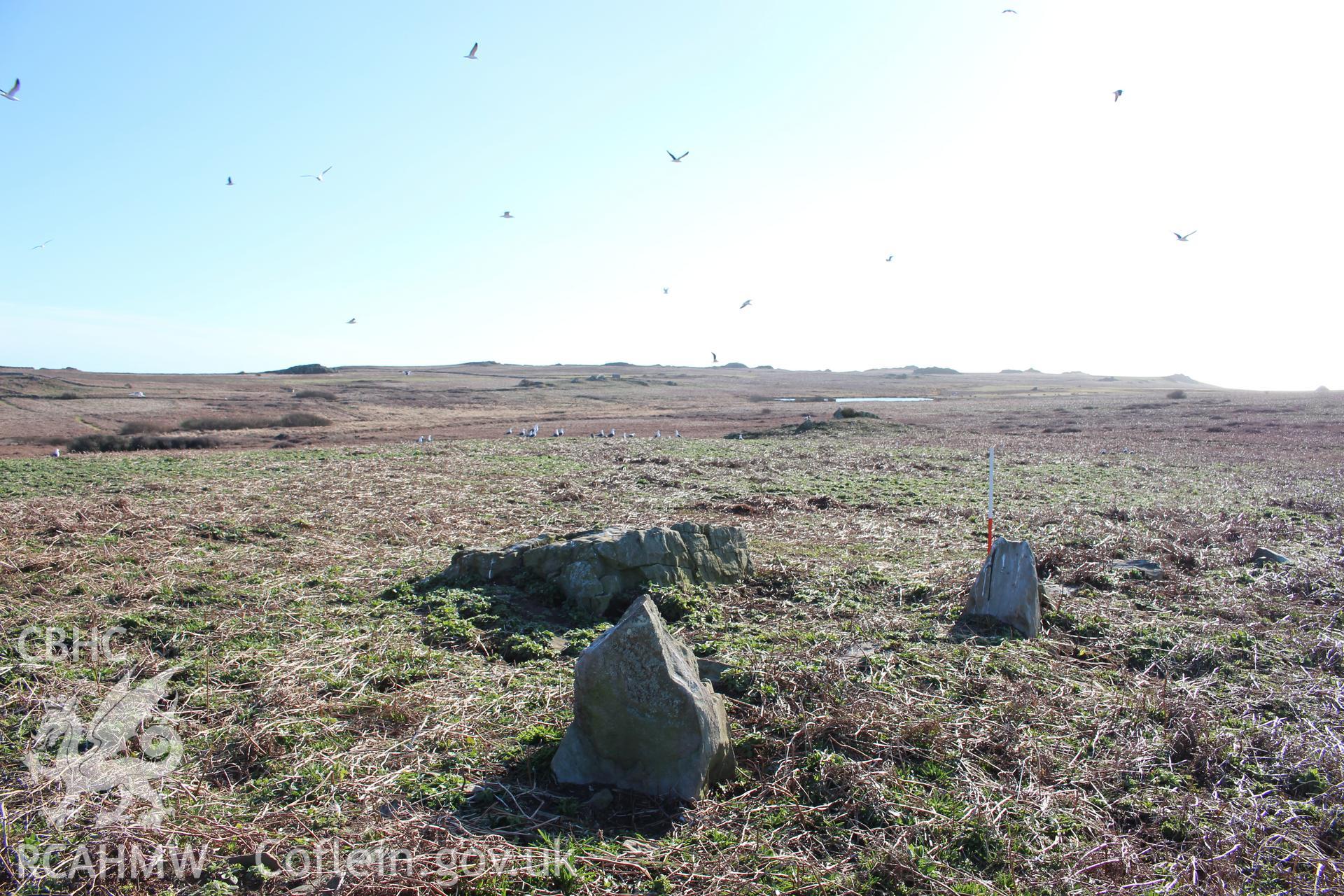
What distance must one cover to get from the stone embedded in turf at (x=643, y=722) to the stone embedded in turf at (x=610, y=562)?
3.28 m

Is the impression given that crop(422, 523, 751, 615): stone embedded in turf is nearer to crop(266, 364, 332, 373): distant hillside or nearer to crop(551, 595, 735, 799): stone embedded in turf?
crop(551, 595, 735, 799): stone embedded in turf

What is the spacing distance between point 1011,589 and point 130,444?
27.9m

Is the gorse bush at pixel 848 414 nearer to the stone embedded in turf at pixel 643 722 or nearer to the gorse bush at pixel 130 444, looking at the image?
the gorse bush at pixel 130 444

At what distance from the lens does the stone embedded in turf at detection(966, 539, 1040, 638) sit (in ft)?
24.0

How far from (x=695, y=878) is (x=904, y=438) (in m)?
29.0

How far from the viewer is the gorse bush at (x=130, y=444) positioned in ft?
80.9

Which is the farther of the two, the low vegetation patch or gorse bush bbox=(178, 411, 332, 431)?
the low vegetation patch

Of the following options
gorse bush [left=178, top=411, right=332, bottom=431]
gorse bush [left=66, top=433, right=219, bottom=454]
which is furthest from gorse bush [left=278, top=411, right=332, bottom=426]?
gorse bush [left=66, top=433, right=219, bottom=454]

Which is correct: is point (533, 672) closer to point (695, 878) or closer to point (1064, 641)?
point (695, 878)

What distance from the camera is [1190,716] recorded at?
536 centimetres

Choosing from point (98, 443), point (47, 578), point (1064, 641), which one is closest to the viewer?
point (1064, 641)

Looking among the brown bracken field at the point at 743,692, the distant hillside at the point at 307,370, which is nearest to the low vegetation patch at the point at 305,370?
the distant hillside at the point at 307,370

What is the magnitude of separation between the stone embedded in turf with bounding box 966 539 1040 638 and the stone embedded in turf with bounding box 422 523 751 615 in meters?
2.87

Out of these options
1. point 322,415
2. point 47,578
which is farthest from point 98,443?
point 47,578
